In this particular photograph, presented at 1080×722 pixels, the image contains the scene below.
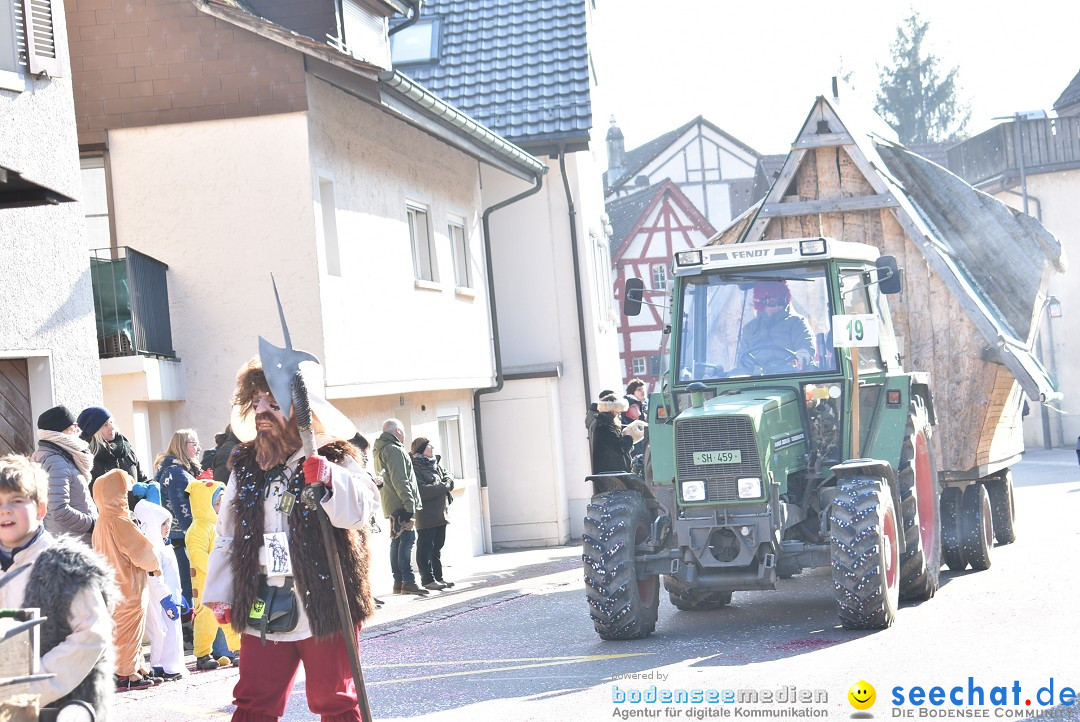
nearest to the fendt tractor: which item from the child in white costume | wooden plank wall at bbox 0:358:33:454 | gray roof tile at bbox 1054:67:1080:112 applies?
the child in white costume

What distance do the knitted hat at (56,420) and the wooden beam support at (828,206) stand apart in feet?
24.6

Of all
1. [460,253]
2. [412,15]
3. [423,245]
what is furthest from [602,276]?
[423,245]

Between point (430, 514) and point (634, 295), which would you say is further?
point (430, 514)

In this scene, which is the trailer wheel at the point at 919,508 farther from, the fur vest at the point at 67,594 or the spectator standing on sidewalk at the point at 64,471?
the fur vest at the point at 67,594

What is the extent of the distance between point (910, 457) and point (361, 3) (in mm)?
10639

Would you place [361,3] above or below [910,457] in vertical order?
above

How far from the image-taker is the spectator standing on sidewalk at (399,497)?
1461 cm

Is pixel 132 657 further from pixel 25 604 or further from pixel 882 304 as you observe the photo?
pixel 882 304

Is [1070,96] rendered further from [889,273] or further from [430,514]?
[889,273]

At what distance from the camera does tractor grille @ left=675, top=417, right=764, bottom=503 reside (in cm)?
1009

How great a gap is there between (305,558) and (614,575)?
4754mm

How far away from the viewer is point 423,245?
19734 millimetres

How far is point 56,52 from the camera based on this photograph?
476 inches

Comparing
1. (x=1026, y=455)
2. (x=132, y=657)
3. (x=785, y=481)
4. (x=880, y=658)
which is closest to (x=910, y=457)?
(x=785, y=481)
